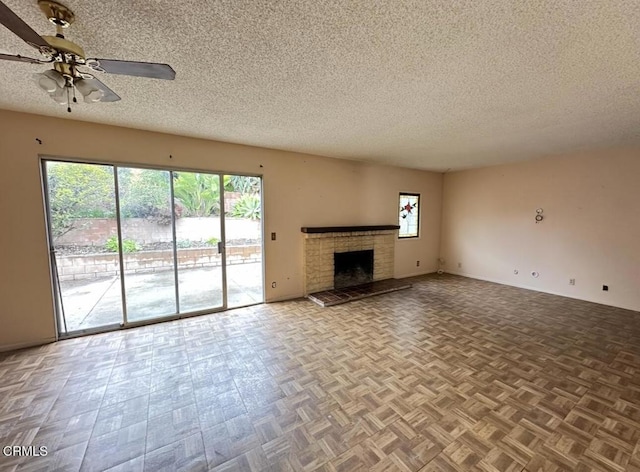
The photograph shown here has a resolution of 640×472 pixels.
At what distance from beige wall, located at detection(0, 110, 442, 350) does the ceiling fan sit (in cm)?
183

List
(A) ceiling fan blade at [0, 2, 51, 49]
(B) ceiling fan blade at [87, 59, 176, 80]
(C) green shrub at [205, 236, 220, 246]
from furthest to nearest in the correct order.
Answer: (C) green shrub at [205, 236, 220, 246], (B) ceiling fan blade at [87, 59, 176, 80], (A) ceiling fan blade at [0, 2, 51, 49]

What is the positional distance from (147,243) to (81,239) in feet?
2.29

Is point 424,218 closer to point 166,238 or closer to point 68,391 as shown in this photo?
point 166,238

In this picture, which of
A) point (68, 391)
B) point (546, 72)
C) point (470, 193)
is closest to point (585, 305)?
point (470, 193)

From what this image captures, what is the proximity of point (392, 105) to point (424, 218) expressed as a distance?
15.1 feet

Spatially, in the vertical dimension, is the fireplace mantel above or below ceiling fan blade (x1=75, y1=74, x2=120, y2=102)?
below

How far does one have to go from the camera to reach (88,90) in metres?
1.73

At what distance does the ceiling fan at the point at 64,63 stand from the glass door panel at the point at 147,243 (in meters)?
1.91

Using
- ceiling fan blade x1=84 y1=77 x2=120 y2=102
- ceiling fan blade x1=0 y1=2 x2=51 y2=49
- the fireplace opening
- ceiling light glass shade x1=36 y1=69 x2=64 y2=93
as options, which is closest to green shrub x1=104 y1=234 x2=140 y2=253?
ceiling fan blade x1=84 y1=77 x2=120 y2=102

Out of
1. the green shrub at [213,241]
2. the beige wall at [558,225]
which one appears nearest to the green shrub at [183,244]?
the green shrub at [213,241]

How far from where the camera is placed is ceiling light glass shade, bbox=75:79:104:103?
169 cm

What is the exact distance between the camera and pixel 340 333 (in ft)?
11.1

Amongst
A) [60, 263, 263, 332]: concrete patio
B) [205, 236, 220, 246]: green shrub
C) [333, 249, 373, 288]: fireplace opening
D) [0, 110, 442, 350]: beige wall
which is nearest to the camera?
[0, 110, 442, 350]: beige wall

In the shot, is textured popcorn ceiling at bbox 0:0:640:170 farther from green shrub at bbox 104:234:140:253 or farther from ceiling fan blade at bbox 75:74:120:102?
green shrub at bbox 104:234:140:253
